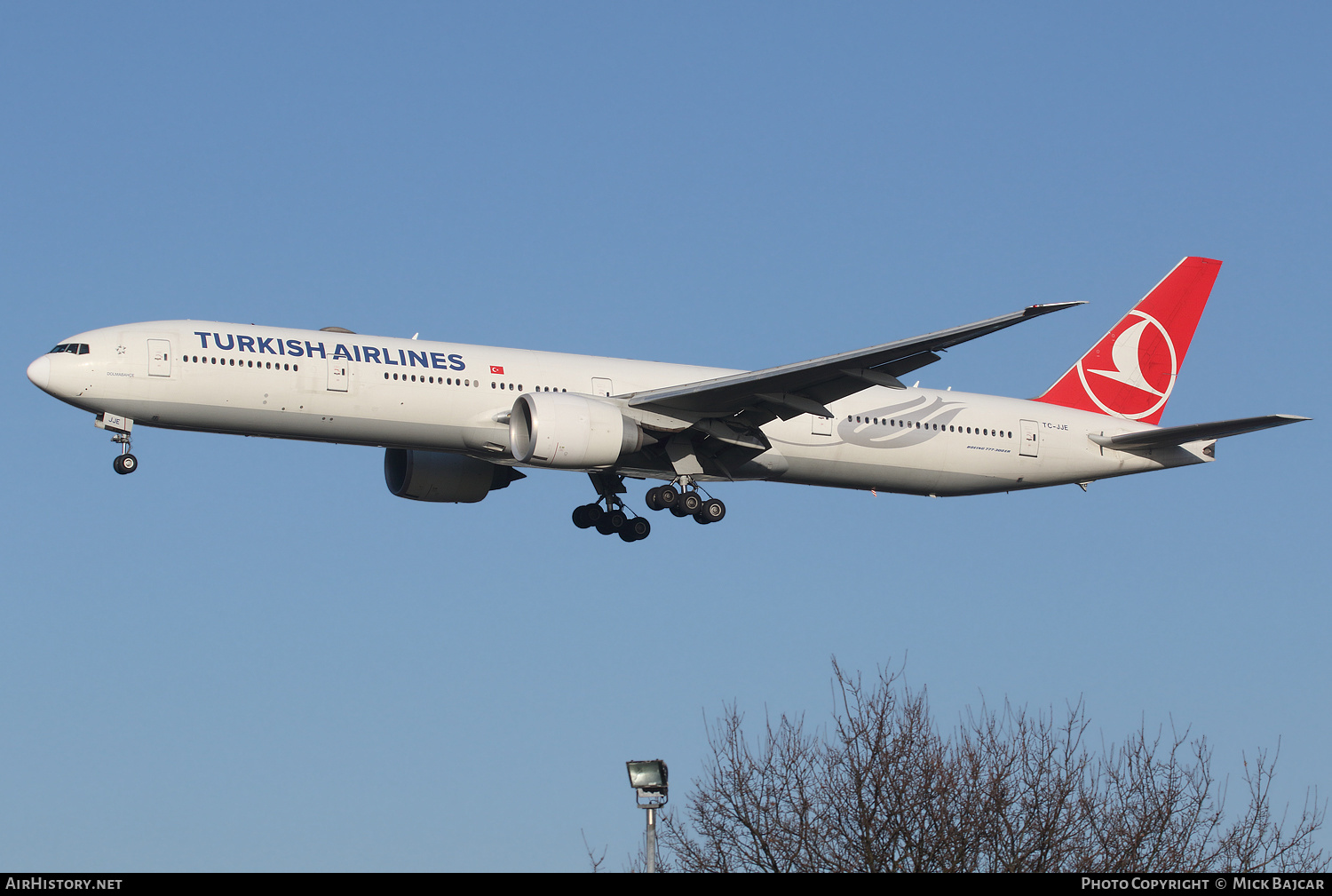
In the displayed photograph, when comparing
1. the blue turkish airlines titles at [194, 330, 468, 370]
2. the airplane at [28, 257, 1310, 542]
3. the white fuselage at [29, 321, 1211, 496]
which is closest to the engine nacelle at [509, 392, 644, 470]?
the airplane at [28, 257, 1310, 542]

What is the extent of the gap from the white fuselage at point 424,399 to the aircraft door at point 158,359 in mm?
39

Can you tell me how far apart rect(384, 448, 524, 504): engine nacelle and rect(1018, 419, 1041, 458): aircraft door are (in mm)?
13720

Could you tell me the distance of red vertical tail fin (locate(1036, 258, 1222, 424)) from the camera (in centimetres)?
4412

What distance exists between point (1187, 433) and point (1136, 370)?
5.47m

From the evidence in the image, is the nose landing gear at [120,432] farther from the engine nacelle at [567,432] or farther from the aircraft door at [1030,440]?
the aircraft door at [1030,440]

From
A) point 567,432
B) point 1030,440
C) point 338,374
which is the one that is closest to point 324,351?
point 338,374

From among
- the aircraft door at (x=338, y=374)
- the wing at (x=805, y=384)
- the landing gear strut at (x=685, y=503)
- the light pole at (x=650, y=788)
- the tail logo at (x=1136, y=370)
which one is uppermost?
the tail logo at (x=1136, y=370)

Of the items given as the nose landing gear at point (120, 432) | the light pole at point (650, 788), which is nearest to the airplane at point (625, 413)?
the nose landing gear at point (120, 432)

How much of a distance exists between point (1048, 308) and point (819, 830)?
11052 mm

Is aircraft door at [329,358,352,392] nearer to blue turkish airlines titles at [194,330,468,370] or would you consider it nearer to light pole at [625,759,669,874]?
blue turkish airlines titles at [194,330,468,370]

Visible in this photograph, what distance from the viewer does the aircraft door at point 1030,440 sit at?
41.4 m
